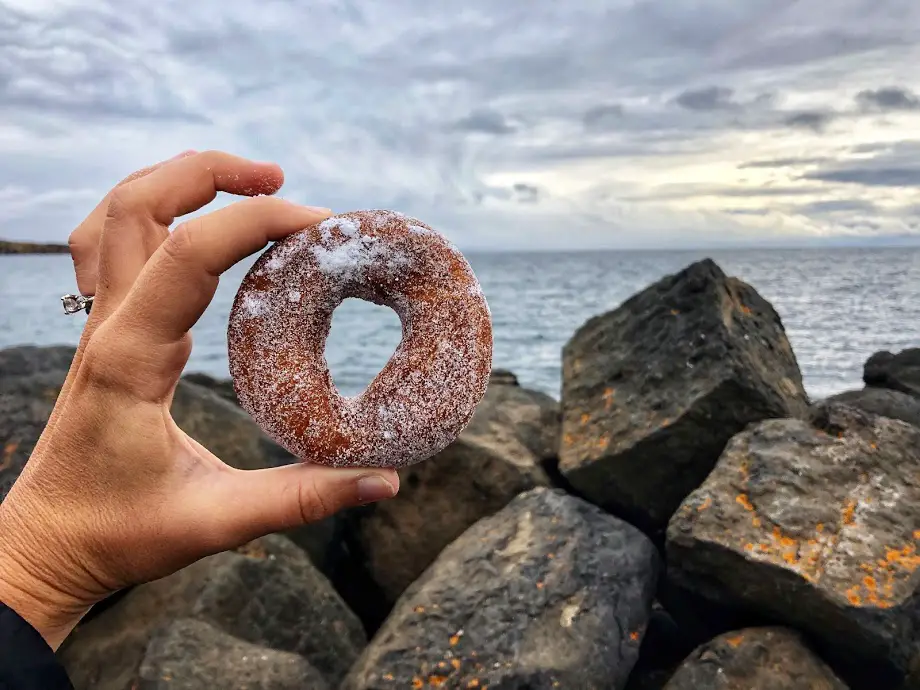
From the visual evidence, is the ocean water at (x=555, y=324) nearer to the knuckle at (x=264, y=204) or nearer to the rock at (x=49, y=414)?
the rock at (x=49, y=414)

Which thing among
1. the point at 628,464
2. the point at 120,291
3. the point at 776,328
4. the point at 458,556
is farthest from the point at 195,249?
the point at 776,328

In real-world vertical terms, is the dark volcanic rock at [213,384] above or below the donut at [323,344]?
below

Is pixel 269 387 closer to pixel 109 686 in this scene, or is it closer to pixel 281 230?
pixel 281 230

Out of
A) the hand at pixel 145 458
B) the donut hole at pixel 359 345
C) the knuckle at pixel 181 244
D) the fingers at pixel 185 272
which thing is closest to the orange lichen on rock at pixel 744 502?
the hand at pixel 145 458

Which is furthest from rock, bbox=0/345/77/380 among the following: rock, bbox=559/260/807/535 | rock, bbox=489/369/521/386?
rock, bbox=489/369/521/386

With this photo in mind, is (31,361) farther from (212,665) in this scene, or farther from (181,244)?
(181,244)

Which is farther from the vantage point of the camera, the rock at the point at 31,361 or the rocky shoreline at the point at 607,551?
the rock at the point at 31,361
